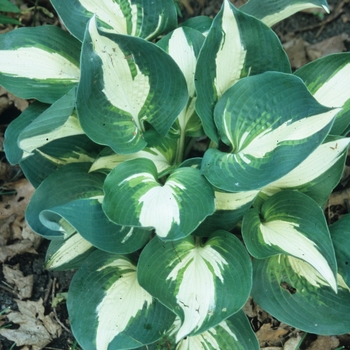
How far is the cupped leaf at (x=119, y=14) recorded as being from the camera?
1.39 metres

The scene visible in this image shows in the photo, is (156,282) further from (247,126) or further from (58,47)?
(58,47)

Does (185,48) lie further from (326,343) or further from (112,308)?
(326,343)

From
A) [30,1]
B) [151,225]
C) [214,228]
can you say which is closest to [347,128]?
[214,228]

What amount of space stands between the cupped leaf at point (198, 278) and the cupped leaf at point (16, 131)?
1.55ft

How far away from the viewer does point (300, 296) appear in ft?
4.36

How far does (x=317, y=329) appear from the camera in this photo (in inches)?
51.1

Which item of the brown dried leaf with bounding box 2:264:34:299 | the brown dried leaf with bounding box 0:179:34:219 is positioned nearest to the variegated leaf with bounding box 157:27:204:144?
the brown dried leaf with bounding box 0:179:34:219

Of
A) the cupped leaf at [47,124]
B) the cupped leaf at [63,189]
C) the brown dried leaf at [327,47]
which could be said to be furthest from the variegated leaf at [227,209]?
the brown dried leaf at [327,47]

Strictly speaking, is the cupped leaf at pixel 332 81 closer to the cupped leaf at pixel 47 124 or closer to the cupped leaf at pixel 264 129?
the cupped leaf at pixel 264 129

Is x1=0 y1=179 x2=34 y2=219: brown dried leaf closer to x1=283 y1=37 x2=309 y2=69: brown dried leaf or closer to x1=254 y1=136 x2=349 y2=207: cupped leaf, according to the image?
x1=254 y1=136 x2=349 y2=207: cupped leaf

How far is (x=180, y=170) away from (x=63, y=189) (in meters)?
0.37

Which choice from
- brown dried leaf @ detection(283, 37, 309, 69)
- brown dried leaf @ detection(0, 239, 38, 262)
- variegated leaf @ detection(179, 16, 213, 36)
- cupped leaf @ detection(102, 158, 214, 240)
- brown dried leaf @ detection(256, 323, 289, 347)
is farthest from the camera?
brown dried leaf @ detection(283, 37, 309, 69)

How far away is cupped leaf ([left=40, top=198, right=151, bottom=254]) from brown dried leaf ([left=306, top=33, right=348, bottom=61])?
119 centimetres

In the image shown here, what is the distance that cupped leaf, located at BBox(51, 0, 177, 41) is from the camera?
139 cm
